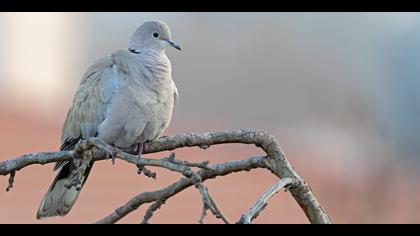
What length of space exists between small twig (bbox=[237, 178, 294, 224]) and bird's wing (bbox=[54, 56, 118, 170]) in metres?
1.11

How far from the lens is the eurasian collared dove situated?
3.02m

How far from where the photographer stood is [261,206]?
192 cm

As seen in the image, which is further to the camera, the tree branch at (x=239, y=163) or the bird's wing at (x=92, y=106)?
the bird's wing at (x=92, y=106)

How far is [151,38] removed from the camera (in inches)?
132

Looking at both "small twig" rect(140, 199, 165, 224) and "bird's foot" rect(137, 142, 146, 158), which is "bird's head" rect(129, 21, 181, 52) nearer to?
"bird's foot" rect(137, 142, 146, 158)

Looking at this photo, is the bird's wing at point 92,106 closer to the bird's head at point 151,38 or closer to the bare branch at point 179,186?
the bird's head at point 151,38

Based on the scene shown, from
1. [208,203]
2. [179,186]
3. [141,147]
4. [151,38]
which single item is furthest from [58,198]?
[208,203]

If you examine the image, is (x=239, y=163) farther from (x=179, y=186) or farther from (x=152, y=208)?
(x=152, y=208)

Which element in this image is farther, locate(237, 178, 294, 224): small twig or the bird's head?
the bird's head

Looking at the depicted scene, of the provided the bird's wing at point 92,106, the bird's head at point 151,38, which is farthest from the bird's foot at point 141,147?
the bird's head at point 151,38

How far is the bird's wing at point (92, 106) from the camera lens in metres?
3.09

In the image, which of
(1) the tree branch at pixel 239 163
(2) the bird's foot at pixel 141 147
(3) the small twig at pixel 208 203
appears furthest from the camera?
(2) the bird's foot at pixel 141 147

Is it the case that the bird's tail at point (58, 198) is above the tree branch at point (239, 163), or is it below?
below

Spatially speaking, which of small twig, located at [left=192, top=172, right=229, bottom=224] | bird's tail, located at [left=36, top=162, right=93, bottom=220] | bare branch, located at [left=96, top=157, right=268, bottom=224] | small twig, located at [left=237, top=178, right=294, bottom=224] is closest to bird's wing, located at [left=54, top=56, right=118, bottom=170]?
bird's tail, located at [left=36, top=162, right=93, bottom=220]
